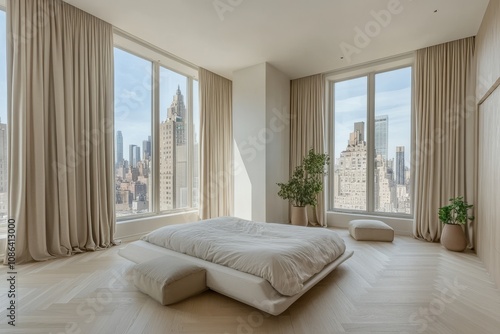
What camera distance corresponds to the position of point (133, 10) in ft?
10.8

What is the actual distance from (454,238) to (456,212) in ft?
1.24

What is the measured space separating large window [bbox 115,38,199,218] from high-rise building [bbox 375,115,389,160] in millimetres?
3702

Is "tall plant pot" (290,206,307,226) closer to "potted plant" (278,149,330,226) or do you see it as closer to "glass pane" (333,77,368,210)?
"potted plant" (278,149,330,226)

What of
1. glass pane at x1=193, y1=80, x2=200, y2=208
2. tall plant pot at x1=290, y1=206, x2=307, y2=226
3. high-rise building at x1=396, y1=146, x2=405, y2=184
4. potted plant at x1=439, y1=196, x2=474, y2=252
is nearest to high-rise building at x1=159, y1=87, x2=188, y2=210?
glass pane at x1=193, y1=80, x2=200, y2=208

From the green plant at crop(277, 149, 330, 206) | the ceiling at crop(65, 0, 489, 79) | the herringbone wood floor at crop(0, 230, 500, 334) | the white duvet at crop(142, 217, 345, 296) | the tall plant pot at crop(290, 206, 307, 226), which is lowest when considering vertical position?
the herringbone wood floor at crop(0, 230, 500, 334)

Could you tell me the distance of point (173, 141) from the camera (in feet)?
16.3

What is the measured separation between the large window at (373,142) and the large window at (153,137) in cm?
314

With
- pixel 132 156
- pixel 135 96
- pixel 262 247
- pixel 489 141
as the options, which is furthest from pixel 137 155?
pixel 489 141

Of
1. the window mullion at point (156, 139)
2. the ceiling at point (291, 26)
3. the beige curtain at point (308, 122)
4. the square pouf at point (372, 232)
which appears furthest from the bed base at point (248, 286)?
the ceiling at point (291, 26)

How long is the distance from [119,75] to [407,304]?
15.9 ft

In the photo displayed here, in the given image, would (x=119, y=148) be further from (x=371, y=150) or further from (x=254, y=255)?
(x=371, y=150)

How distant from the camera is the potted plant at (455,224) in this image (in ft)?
11.5

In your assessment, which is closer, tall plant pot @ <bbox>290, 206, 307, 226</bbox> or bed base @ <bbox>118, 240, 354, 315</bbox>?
bed base @ <bbox>118, 240, 354, 315</bbox>

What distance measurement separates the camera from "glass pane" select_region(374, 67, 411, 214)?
460 cm
